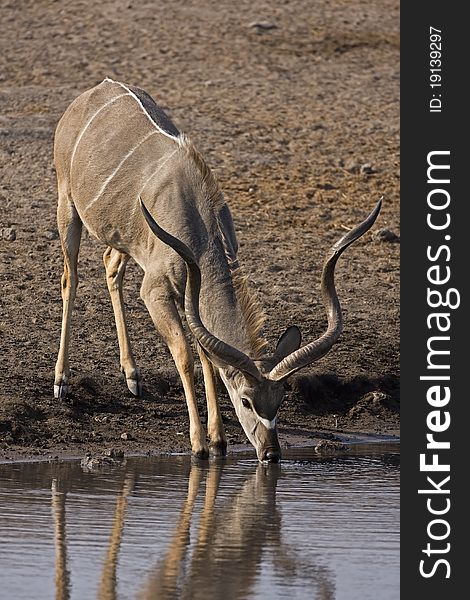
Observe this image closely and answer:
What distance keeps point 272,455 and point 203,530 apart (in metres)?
1.45

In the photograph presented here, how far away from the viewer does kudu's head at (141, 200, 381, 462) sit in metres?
7.09

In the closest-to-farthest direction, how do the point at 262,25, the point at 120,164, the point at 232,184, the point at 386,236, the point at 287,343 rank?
the point at 287,343
the point at 120,164
the point at 386,236
the point at 232,184
the point at 262,25

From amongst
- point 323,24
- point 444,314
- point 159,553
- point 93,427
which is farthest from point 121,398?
point 323,24

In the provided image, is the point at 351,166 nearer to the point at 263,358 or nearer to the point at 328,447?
the point at 328,447

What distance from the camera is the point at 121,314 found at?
898cm

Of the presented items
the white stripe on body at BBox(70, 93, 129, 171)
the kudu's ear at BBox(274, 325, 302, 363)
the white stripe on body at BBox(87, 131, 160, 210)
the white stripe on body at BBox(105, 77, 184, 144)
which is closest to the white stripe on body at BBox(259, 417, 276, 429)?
the kudu's ear at BBox(274, 325, 302, 363)

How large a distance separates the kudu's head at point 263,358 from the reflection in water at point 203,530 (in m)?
0.21

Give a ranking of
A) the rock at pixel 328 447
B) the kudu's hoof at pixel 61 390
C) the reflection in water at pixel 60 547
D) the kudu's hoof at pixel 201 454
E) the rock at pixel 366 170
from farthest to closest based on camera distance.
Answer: the rock at pixel 366 170
the kudu's hoof at pixel 61 390
the rock at pixel 328 447
the kudu's hoof at pixel 201 454
the reflection in water at pixel 60 547

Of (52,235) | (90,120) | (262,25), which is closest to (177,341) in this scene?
(90,120)


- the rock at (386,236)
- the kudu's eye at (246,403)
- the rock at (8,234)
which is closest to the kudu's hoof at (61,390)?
the kudu's eye at (246,403)

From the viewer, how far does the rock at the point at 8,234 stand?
10735mm

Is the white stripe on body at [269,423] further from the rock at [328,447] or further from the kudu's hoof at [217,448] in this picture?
the rock at [328,447]

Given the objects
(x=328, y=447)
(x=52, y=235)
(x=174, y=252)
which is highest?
(x=174, y=252)

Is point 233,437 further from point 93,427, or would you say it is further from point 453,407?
point 453,407
